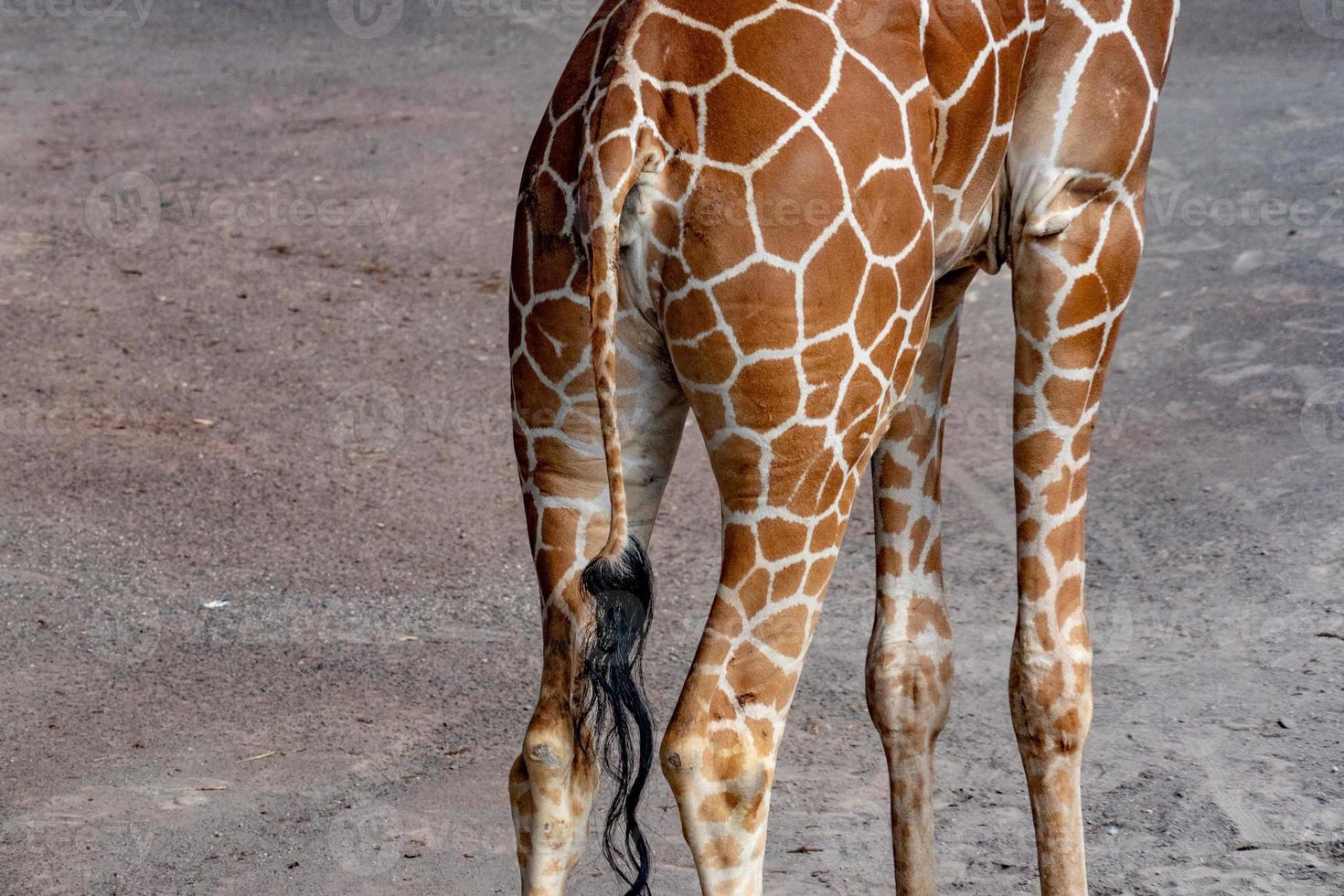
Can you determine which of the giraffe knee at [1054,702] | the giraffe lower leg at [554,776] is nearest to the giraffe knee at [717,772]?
the giraffe lower leg at [554,776]

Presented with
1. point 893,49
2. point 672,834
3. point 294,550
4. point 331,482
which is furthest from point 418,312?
point 893,49

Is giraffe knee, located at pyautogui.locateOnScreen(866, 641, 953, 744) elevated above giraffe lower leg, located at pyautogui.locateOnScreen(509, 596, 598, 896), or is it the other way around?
giraffe lower leg, located at pyautogui.locateOnScreen(509, 596, 598, 896)

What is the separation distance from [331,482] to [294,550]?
554mm

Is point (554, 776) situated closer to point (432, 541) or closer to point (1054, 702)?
point (1054, 702)

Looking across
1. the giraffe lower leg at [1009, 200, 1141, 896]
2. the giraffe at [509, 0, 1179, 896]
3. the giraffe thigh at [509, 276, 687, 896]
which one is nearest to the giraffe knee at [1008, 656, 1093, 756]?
the giraffe lower leg at [1009, 200, 1141, 896]

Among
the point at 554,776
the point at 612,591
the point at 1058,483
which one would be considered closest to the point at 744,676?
the point at 612,591

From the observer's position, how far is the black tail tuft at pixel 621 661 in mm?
2590

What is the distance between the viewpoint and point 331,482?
6.16 metres

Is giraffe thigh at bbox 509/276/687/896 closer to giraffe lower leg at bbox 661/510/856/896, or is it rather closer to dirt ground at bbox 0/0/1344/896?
A: giraffe lower leg at bbox 661/510/856/896

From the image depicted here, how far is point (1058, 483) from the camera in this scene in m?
3.31

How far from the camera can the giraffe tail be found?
248 centimetres

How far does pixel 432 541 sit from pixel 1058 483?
119 inches

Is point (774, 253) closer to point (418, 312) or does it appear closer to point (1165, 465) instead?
point (1165, 465)

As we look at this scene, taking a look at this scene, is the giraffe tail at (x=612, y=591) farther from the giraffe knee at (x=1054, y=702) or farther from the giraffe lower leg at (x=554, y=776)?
the giraffe knee at (x=1054, y=702)
